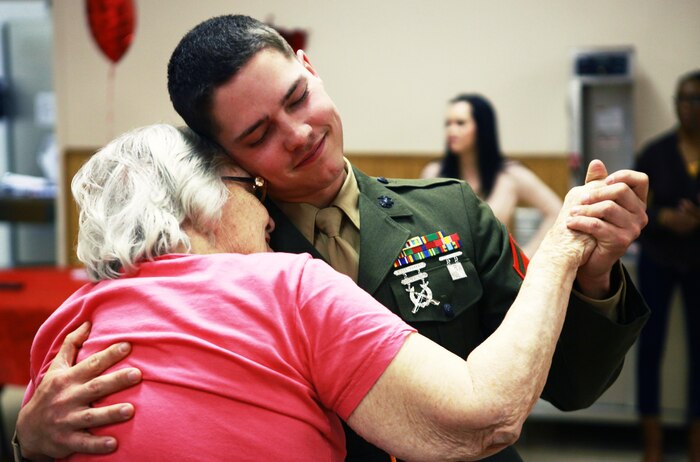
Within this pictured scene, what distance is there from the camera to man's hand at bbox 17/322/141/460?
1.06 m

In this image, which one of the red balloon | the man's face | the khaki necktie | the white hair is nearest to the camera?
the white hair

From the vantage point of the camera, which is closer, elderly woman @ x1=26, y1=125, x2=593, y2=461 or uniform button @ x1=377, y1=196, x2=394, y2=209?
elderly woman @ x1=26, y1=125, x2=593, y2=461

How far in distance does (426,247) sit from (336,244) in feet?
0.49

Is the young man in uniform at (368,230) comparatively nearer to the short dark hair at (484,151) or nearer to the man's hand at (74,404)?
the man's hand at (74,404)

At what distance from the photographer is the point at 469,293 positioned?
136cm

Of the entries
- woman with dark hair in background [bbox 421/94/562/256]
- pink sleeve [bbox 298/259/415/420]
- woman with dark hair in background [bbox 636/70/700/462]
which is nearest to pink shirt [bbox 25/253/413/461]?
pink sleeve [bbox 298/259/415/420]

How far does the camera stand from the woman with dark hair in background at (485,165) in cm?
393

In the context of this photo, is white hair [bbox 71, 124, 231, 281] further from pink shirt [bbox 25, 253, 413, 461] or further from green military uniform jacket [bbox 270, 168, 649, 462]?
green military uniform jacket [bbox 270, 168, 649, 462]

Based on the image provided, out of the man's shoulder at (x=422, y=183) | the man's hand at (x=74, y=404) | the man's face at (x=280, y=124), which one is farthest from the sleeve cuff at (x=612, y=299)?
the man's hand at (x=74, y=404)

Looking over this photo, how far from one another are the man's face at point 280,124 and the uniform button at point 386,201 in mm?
111

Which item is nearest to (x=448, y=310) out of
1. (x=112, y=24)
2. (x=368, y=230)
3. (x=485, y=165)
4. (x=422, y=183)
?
(x=368, y=230)

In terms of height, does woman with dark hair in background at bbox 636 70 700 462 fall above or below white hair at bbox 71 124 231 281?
below

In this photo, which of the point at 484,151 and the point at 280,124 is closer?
the point at 280,124

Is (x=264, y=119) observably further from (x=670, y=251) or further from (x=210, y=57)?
(x=670, y=251)
